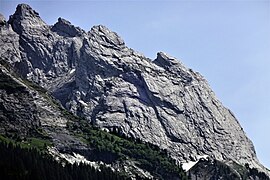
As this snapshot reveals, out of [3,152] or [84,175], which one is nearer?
Result: [3,152]

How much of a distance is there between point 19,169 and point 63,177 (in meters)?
25.1

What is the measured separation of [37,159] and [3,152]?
14093mm

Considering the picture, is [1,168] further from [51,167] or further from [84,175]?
[84,175]

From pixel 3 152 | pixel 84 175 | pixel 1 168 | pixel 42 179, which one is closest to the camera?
pixel 1 168

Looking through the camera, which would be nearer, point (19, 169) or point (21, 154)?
point (19, 169)

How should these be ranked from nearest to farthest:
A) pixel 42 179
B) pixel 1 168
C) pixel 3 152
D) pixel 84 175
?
pixel 1 168 < pixel 42 179 < pixel 3 152 < pixel 84 175

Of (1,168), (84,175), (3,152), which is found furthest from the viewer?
(84,175)

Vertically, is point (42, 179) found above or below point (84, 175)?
below

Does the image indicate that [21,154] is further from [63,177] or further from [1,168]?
[1,168]

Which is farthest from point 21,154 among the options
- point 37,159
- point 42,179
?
point 42,179

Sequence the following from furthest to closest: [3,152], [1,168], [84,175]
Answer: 1. [84,175]
2. [3,152]
3. [1,168]

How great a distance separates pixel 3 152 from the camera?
181125 millimetres

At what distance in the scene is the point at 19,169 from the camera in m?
164

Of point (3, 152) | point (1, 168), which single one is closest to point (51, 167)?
point (3, 152)
